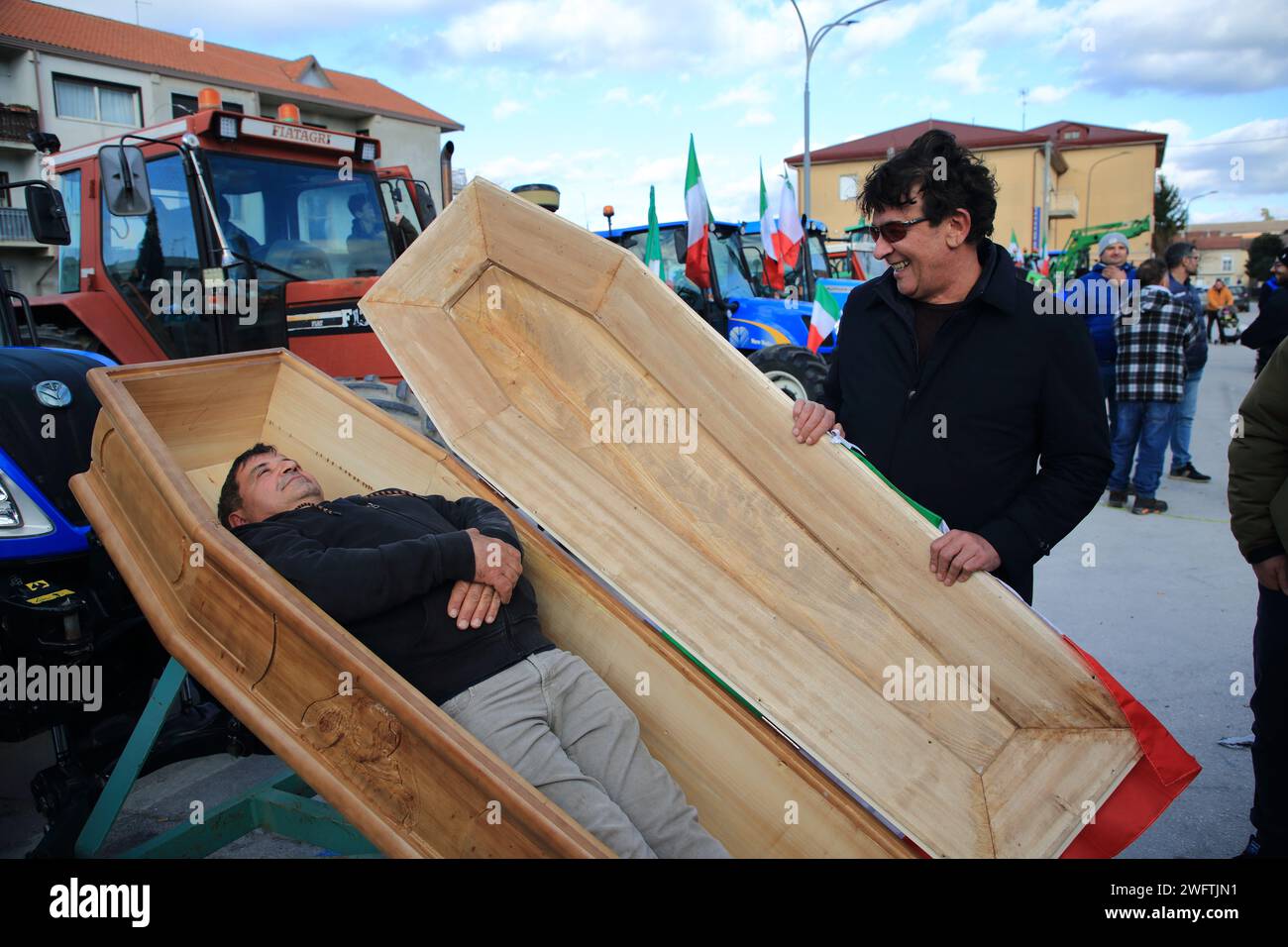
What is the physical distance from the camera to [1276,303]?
259 inches

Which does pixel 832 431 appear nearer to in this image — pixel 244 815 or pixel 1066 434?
pixel 1066 434

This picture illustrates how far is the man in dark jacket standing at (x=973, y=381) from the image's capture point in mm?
2311

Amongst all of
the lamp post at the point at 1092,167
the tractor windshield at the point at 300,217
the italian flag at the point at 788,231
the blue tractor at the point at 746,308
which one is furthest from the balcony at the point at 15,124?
the lamp post at the point at 1092,167

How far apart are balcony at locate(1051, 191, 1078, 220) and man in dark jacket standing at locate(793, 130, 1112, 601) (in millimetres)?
55114

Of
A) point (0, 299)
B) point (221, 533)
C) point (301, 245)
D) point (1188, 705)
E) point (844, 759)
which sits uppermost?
point (301, 245)

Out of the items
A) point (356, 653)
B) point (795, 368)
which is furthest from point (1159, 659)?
point (795, 368)

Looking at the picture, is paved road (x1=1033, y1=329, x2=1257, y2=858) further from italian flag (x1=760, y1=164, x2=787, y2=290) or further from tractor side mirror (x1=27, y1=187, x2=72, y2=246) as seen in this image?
tractor side mirror (x1=27, y1=187, x2=72, y2=246)

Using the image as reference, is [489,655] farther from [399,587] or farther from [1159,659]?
[1159,659]

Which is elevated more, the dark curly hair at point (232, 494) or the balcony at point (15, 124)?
the balcony at point (15, 124)

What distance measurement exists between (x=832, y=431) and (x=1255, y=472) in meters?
1.20

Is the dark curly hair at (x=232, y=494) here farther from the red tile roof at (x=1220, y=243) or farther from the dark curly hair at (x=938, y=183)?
the red tile roof at (x=1220, y=243)

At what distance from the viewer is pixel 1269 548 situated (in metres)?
2.46

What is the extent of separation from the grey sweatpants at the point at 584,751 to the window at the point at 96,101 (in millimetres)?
34479

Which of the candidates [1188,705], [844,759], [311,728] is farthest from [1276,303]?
[311,728]
